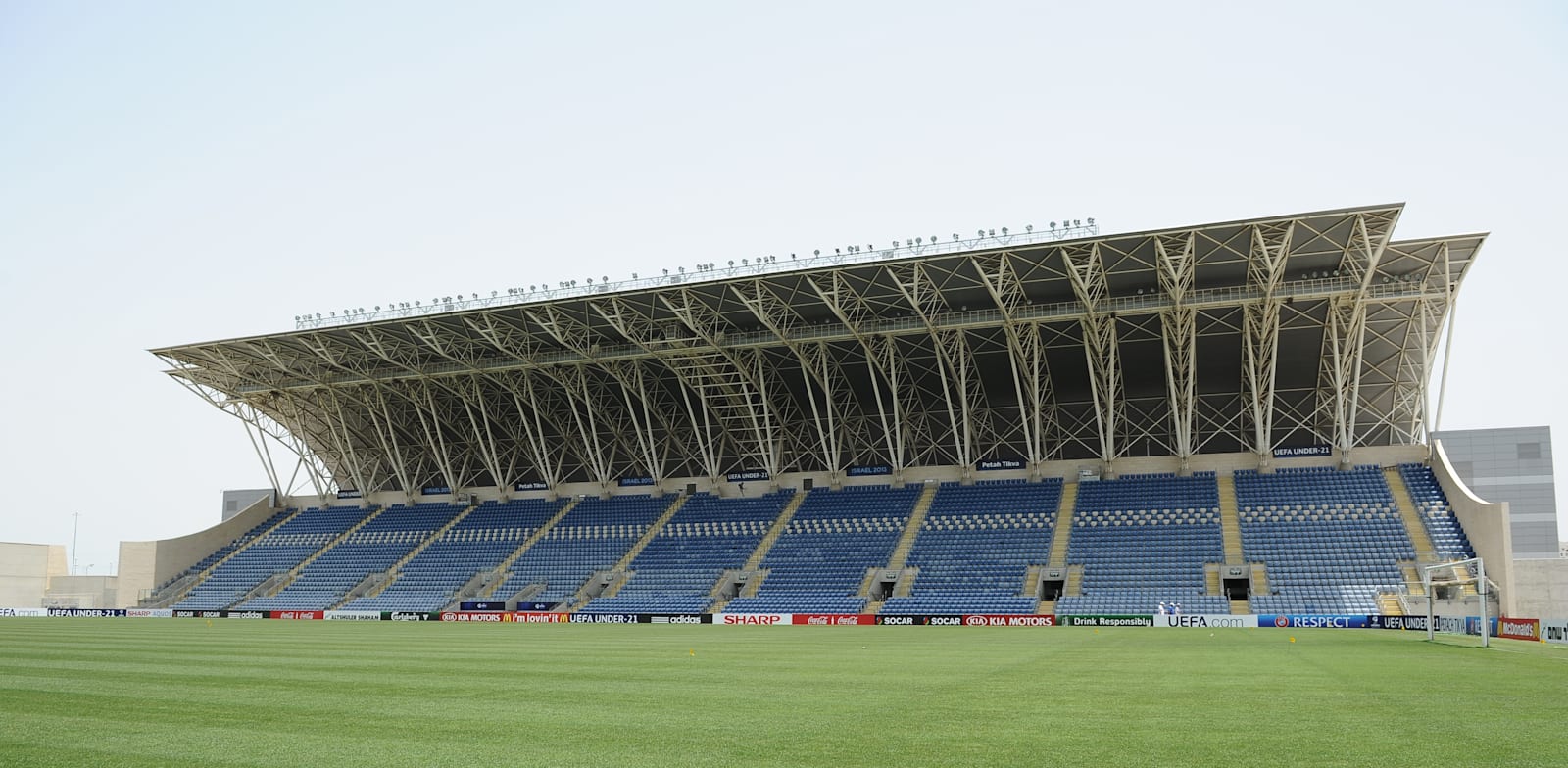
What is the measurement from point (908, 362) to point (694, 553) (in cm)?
1584

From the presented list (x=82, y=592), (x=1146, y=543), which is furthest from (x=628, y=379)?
(x=82, y=592)

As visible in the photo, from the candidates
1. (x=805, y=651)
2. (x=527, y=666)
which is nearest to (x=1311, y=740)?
(x=527, y=666)

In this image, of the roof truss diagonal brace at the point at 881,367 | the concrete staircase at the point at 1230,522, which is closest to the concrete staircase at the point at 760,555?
the roof truss diagonal brace at the point at 881,367

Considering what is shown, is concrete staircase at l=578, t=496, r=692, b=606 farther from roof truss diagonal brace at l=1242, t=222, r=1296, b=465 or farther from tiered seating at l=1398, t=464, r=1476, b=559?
tiered seating at l=1398, t=464, r=1476, b=559

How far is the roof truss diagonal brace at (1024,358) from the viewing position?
162 ft

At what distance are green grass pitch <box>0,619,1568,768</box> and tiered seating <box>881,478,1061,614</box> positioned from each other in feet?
83.3

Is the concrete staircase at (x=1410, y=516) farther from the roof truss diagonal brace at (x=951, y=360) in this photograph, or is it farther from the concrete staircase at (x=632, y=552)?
the concrete staircase at (x=632, y=552)

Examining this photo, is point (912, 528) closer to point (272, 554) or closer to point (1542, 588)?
point (1542, 588)

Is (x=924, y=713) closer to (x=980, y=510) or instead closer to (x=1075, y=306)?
(x=1075, y=306)

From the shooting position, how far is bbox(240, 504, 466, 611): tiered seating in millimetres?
65062

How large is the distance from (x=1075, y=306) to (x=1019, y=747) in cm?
4332

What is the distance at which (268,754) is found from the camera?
34.1 feet

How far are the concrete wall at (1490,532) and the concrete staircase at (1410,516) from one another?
1.49 metres

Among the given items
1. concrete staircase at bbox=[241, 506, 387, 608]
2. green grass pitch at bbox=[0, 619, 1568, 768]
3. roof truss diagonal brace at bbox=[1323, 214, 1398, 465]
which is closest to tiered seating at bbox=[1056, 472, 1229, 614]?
roof truss diagonal brace at bbox=[1323, 214, 1398, 465]
